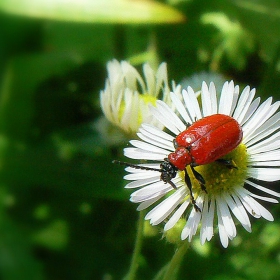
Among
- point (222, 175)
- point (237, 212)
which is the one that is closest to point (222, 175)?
point (222, 175)

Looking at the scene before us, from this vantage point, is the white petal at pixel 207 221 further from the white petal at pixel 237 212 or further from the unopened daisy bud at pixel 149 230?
the unopened daisy bud at pixel 149 230

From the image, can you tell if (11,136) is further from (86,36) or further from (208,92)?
(208,92)

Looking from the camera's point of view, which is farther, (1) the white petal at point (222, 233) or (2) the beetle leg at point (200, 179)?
(2) the beetle leg at point (200, 179)

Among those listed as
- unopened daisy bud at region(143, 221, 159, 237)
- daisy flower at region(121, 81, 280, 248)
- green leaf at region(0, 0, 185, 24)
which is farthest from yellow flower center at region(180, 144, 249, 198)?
green leaf at region(0, 0, 185, 24)

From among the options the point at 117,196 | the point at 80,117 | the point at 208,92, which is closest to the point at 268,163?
the point at 208,92

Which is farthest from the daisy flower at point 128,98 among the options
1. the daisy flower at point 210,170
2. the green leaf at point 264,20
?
the green leaf at point 264,20

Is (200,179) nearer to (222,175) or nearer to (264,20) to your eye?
(222,175)

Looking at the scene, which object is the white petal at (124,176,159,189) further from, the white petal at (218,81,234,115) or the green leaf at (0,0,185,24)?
the green leaf at (0,0,185,24)
